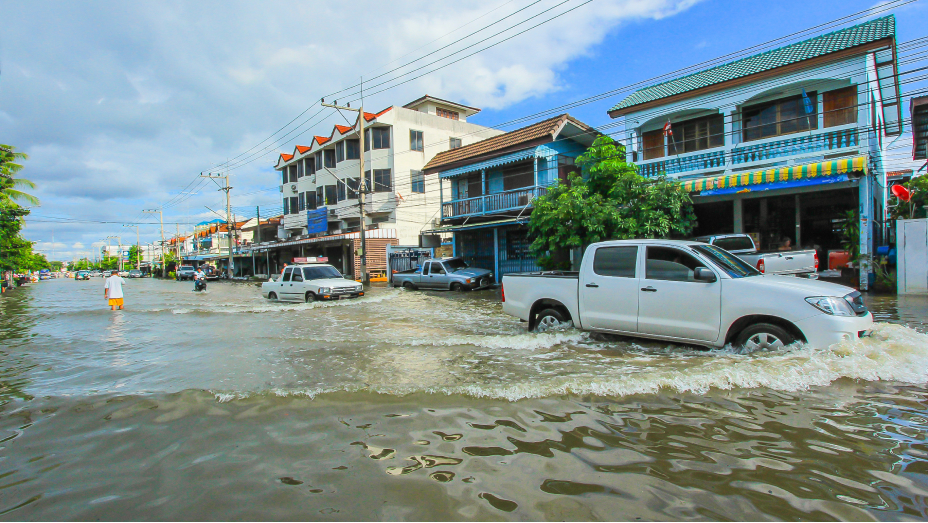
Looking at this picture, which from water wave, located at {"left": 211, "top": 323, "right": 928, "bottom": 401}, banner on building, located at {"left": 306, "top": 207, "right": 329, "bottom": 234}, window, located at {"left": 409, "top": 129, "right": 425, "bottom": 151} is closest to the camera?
water wave, located at {"left": 211, "top": 323, "right": 928, "bottom": 401}

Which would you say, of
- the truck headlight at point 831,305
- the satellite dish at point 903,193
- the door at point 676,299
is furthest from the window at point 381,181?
the truck headlight at point 831,305

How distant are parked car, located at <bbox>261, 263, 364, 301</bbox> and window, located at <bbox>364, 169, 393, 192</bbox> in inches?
644

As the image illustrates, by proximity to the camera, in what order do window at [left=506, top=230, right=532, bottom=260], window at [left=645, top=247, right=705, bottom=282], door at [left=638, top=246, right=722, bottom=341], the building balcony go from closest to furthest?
door at [left=638, top=246, right=722, bottom=341], window at [left=645, top=247, right=705, bottom=282], the building balcony, window at [left=506, top=230, right=532, bottom=260]

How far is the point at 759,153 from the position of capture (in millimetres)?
15875

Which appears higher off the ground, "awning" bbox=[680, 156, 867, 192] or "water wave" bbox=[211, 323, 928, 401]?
"awning" bbox=[680, 156, 867, 192]

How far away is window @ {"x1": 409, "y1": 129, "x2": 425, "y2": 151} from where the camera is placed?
34062mm

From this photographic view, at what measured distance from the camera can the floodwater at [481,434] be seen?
2.89 m

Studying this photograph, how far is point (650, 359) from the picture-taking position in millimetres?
6188

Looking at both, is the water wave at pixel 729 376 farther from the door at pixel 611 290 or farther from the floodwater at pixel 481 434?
the door at pixel 611 290

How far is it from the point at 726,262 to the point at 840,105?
43.4 feet

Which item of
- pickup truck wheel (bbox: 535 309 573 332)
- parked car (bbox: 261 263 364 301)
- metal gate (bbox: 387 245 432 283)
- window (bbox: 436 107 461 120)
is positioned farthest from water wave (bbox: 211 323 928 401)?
window (bbox: 436 107 461 120)

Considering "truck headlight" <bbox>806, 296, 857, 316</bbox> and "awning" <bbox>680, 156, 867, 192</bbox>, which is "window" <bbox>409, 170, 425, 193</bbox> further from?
"truck headlight" <bbox>806, 296, 857, 316</bbox>

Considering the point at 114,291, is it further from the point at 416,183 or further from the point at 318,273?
the point at 416,183

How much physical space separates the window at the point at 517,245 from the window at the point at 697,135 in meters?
7.56
